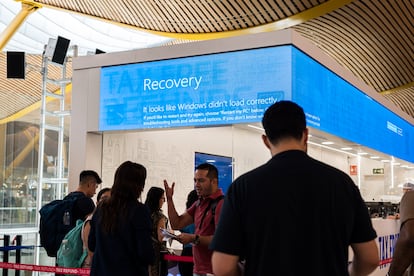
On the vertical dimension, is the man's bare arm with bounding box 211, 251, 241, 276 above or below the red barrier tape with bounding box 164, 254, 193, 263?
above

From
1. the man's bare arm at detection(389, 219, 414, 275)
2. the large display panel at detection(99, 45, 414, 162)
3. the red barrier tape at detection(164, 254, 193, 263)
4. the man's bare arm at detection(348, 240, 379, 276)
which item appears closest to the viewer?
the man's bare arm at detection(348, 240, 379, 276)

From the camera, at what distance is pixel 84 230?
3936mm

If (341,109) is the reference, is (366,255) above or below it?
below

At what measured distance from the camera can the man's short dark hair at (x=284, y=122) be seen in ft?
6.27

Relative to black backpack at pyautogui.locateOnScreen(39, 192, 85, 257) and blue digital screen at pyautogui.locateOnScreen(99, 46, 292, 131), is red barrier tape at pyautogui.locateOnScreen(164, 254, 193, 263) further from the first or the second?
blue digital screen at pyautogui.locateOnScreen(99, 46, 292, 131)

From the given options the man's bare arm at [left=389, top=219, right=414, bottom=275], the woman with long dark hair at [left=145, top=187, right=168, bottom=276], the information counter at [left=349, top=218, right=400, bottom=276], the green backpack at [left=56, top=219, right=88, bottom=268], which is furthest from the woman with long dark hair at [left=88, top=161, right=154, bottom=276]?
the information counter at [left=349, top=218, right=400, bottom=276]

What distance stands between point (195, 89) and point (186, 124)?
0.41 m

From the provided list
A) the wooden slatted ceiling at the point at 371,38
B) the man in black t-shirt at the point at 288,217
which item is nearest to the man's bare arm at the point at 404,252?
the man in black t-shirt at the point at 288,217

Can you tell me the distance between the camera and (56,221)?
16.6 ft

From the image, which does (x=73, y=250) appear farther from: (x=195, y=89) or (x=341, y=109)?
(x=341, y=109)

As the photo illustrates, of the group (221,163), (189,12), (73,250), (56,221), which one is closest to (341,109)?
(221,163)

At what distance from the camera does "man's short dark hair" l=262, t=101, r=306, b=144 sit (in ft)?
6.27

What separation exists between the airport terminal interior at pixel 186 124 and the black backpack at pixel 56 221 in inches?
57.1

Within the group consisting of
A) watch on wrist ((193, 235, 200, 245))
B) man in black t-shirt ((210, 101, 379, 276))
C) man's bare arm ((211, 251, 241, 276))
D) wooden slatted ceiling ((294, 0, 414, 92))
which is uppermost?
wooden slatted ceiling ((294, 0, 414, 92))
